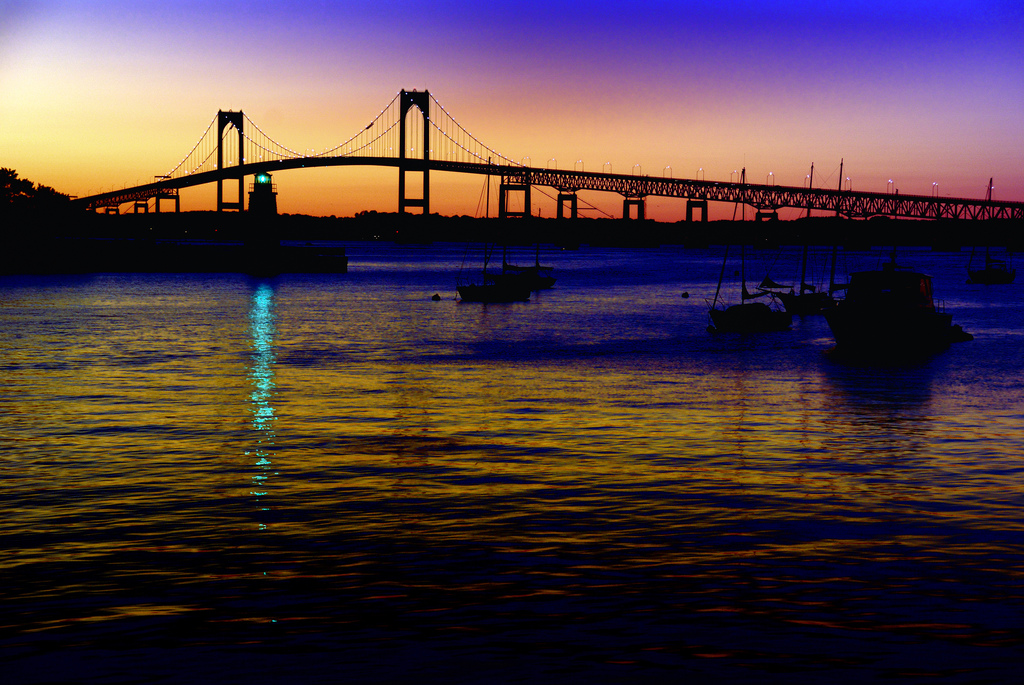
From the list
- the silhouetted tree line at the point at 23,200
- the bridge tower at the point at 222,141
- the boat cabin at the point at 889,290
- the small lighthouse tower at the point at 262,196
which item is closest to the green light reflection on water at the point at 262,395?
the boat cabin at the point at 889,290

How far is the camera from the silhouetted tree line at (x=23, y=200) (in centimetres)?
10831

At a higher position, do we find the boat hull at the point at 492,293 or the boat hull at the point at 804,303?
the boat hull at the point at 804,303

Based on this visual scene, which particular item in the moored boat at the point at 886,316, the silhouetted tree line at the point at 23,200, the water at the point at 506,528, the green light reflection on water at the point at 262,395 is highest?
the silhouetted tree line at the point at 23,200

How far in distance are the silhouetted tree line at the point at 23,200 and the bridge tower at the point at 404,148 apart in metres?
46.3

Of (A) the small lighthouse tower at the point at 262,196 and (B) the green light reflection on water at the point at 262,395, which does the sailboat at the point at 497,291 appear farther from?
(A) the small lighthouse tower at the point at 262,196

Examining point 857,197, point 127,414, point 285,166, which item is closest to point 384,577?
point 127,414

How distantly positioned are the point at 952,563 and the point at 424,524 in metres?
5.56

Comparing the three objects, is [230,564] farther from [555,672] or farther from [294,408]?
[294,408]

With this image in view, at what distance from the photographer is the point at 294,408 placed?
2266cm

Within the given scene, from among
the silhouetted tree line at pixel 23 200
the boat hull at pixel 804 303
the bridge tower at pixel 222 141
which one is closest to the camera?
the boat hull at pixel 804 303

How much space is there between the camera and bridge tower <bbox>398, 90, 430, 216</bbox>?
15175 centimetres

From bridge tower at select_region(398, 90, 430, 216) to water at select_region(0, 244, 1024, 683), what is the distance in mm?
123876

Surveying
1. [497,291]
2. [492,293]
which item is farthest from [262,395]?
[497,291]

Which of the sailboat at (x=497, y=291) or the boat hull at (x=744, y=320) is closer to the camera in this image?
the boat hull at (x=744, y=320)
